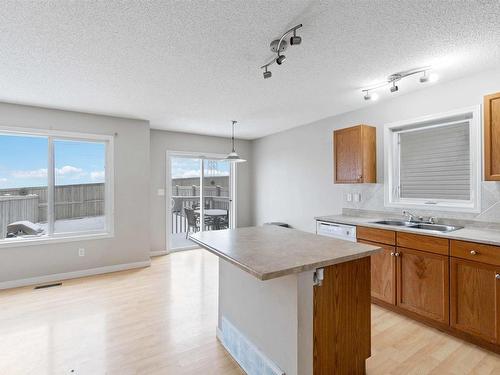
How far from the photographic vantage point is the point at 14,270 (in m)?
3.59

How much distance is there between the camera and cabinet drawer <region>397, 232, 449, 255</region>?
239 cm

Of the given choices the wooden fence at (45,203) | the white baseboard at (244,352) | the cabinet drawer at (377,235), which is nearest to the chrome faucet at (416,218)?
the cabinet drawer at (377,235)

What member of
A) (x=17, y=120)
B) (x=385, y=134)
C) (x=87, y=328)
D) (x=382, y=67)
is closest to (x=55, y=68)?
(x=17, y=120)

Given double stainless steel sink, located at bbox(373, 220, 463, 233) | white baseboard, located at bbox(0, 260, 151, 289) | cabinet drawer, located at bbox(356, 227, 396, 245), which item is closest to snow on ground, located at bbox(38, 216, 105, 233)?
white baseboard, located at bbox(0, 260, 151, 289)

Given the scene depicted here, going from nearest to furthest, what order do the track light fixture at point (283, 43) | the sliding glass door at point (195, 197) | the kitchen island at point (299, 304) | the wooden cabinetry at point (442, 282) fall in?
the kitchen island at point (299, 304) → the track light fixture at point (283, 43) → the wooden cabinetry at point (442, 282) → the sliding glass door at point (195, 197)

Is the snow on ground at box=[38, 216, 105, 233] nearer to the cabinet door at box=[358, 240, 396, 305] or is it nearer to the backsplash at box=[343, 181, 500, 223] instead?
the backsplash at box=[343, 181, 500, 223]

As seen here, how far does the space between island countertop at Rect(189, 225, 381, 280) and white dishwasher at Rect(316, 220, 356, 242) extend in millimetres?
1141

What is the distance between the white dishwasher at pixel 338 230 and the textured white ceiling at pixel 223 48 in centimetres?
168

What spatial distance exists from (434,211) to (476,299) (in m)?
1.10

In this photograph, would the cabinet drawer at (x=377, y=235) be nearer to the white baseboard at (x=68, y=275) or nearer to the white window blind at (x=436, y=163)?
the white window blind at (x=436, y=163)

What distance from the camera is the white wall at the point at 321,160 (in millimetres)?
2725

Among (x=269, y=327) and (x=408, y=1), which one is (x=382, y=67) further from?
(x=269, y=327)

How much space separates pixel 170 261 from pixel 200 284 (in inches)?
52.8

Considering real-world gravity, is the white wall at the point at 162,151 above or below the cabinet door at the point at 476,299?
above
